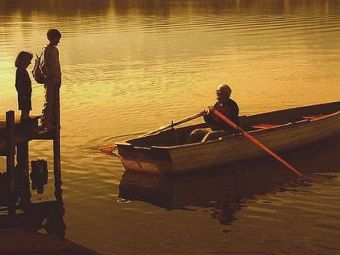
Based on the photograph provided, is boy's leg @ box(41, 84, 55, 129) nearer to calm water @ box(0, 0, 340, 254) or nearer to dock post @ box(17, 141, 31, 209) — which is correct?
dock post @ box(17, 141, 31, 209)

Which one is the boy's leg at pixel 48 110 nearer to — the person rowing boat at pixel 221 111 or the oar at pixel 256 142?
the person rowing boat at pixel 221 111

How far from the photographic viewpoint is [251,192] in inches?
766

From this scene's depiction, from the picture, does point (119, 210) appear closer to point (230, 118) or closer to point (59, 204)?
point (59, 204)

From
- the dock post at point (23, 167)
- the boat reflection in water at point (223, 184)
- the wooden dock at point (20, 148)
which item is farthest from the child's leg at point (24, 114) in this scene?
the boat reflection in water at point (223, 184)

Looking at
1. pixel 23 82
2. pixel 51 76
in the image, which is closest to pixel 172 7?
pixel 51 76

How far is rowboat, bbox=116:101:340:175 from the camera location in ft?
66.1

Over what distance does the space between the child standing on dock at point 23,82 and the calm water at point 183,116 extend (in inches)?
101

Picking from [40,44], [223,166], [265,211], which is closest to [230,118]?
[223,166]

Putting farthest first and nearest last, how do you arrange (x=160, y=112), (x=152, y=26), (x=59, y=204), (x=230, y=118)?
1. (x=152, y=26)
2. (x=160, y=112)
3. (x=230, y=118)
4. (x=59, y=204)

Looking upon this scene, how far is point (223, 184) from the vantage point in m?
20.2

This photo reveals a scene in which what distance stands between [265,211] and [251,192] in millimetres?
1810

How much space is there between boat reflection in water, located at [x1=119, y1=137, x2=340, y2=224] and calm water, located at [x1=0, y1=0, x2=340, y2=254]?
0.03m

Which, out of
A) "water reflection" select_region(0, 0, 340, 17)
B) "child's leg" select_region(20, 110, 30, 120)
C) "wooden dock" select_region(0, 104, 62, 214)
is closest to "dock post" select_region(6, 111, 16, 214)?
"wooden dock" select_region(0, 104, 62, 214)

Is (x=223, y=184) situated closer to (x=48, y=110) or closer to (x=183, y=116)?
(x=48, y=110)
